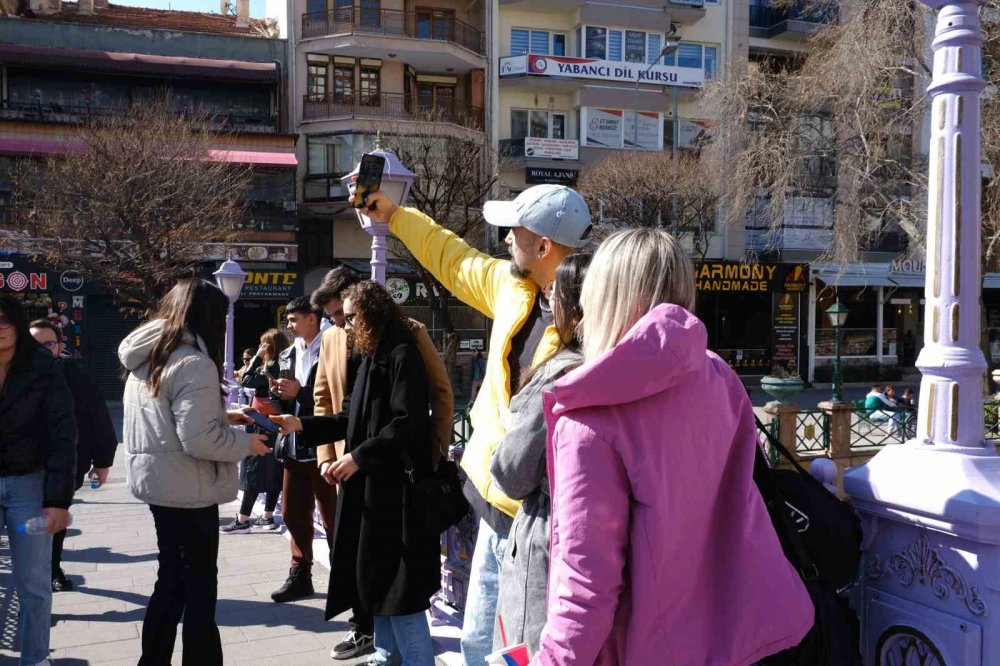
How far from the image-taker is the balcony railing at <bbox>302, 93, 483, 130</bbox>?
27.2m

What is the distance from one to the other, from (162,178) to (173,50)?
28.5 feet

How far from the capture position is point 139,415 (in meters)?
3.47

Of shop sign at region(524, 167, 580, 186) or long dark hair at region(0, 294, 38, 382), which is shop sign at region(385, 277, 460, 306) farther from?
long dark hair at region(0, 294, 38, 382)

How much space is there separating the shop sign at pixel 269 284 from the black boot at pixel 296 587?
20261mm

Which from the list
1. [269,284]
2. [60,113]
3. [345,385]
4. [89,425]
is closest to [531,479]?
[345,385]

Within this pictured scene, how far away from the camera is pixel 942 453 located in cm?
257

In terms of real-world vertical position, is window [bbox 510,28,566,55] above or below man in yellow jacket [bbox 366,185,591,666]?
above

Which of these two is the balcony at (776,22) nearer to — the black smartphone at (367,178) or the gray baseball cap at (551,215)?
the black smartphone at (367,178)

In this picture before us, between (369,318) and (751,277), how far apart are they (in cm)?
2772

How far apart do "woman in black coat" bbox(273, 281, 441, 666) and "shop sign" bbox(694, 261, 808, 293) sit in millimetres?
26250

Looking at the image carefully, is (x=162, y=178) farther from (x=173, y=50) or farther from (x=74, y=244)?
(x=173, y=50)

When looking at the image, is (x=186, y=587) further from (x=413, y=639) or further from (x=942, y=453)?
(x=942, y=453)

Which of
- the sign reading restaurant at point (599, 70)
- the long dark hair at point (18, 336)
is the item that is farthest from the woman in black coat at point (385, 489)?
the sign reading restaurant at point (599, 70)

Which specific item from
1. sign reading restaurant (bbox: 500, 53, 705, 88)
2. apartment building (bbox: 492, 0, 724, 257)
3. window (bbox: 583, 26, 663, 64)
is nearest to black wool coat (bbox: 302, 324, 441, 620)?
apartment building (bbox: 492, 0, 724, 257)
